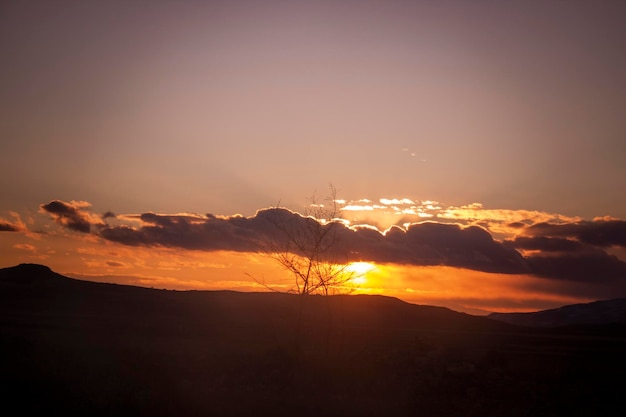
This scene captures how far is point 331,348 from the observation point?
3516cm

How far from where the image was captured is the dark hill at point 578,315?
89.0 m

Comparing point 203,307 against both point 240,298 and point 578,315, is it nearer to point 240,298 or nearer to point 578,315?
point 240,298

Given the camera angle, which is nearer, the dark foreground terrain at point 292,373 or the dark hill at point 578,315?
the dark foreground terrain at point 292,373

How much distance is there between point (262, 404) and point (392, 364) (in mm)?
7261

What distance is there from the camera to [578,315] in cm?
10200

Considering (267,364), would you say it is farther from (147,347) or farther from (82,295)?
(82,295)

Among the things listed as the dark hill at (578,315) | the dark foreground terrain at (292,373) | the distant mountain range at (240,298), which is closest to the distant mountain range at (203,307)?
the distant mountain range at (240,298)

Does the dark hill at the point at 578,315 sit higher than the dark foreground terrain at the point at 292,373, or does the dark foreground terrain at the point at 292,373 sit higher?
the dark hill at the point at 578,315

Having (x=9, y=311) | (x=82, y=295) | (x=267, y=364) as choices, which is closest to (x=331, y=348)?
(x=267, y=364)

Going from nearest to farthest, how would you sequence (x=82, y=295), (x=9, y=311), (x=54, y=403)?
1. (x=54, y=403)
2. (x=9, y=311)
3. (x=82, y=295)

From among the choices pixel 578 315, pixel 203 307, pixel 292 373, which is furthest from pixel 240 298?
pixel 578 315

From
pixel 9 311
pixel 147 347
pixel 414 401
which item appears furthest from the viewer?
pixel 9 311

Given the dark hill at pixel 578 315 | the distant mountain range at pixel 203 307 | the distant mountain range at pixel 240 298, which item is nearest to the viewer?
the distant mountain range at pixel 203 307

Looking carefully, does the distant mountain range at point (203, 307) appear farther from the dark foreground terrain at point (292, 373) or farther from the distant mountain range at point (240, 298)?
the dark foreground terrain at point (292, 373)
